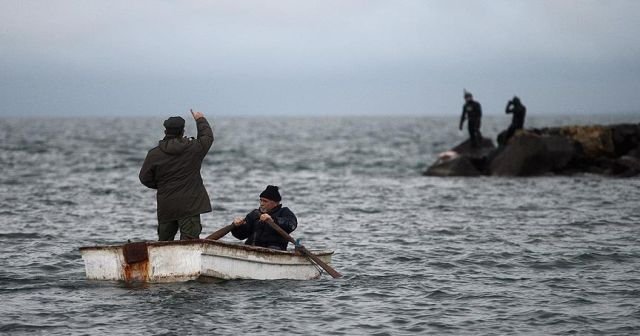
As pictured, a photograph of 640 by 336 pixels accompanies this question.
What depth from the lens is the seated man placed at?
44.6 ft

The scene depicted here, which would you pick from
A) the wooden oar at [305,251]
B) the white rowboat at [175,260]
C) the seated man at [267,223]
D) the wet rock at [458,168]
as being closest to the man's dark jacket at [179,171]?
the white rowboat at [175,260]

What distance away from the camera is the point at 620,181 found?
32594 mm

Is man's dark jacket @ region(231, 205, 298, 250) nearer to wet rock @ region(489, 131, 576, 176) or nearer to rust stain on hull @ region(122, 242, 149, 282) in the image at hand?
rust stain on hull @ region(122, 242, 149, 282)

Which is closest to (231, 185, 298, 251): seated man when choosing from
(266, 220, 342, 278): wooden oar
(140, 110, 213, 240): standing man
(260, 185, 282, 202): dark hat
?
(260, 185, 282, 202): dark hat

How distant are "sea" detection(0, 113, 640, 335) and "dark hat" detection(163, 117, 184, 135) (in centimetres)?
213

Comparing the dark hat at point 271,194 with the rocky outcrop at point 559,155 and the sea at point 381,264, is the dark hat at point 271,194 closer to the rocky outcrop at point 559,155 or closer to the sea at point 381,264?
the sea at point 381,264

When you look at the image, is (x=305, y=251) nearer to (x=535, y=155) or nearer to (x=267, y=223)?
(x=267, y=223)

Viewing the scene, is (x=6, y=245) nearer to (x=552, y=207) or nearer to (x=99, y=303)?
(x=99, y=303)

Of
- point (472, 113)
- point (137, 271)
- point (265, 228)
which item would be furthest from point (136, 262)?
point (472, 113)

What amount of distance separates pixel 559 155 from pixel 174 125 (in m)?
24.5

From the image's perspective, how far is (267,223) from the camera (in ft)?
44.7

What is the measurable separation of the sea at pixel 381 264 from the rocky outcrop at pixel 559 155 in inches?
32.9

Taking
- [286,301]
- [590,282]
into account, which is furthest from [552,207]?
[286,301]

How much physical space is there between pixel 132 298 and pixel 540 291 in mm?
5917
